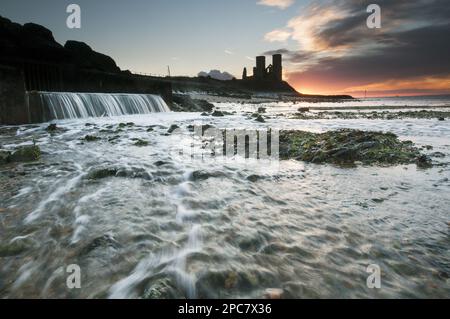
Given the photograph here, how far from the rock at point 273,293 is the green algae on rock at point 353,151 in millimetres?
5316

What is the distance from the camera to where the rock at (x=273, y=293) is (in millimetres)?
2352

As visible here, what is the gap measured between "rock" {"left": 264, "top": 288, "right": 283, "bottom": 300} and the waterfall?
63.5 feet

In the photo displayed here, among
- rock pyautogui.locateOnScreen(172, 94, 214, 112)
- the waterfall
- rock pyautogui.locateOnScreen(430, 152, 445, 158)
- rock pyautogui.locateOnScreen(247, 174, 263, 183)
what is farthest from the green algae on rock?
rock pyautogui.locateOnScreen(172, 94, 214, 112)

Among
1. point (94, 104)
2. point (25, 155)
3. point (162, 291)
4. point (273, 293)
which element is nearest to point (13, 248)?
point (162, 291)

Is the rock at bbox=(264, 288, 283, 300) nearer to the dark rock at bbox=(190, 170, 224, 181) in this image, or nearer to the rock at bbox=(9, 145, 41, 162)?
the dark rock at bbox=(190, 170, 224, 181)

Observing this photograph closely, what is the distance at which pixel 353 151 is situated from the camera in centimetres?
767

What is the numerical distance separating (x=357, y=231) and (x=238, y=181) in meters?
2.70

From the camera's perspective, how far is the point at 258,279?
8.43 ft

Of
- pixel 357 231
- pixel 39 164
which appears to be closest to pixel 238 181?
pixel 357 231

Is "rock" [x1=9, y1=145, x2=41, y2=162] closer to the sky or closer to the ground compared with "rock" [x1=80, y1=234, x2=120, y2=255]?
closer to the sky

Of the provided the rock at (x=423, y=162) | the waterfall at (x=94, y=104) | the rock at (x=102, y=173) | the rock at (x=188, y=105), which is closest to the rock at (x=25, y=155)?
the rock at (x=102, y=173)

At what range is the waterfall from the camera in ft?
58.5

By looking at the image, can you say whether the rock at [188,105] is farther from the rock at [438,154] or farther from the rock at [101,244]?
the rock at [101,244]
